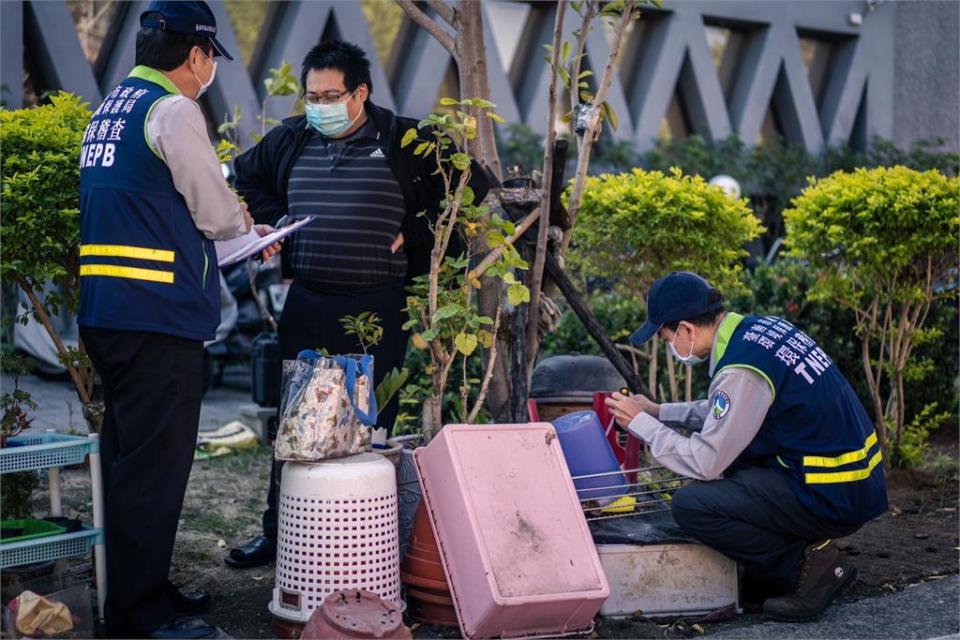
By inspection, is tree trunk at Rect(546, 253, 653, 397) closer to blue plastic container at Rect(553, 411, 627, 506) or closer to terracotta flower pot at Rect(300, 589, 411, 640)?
blue plastic container at Rect(553, 411, 627, 506)

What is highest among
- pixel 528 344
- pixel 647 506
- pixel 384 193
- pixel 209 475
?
pixel 384 193

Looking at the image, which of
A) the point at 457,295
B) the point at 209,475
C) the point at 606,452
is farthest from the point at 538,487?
the point at 209,475

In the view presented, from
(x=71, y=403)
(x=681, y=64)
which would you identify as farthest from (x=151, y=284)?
(x=681, y=64)

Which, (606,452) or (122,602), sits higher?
(606,452)

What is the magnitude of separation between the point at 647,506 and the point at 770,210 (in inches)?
700

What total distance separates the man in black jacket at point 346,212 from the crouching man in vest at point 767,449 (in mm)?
1135

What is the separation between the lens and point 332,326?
193 inches

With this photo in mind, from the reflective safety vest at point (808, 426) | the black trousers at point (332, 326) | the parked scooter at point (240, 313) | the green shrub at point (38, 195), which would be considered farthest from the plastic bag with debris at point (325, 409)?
the parked scooter at point (240, 313)

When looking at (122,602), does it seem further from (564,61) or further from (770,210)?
(770,210)

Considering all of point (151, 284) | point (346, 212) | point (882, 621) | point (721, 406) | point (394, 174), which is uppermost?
point (394, 174)

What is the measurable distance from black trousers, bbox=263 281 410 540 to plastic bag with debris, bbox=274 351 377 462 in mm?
707

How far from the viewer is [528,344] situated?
5.44m

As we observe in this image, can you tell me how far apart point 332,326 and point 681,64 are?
16627 millimetres

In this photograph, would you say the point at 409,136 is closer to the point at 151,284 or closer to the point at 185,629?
the point at 151,284
